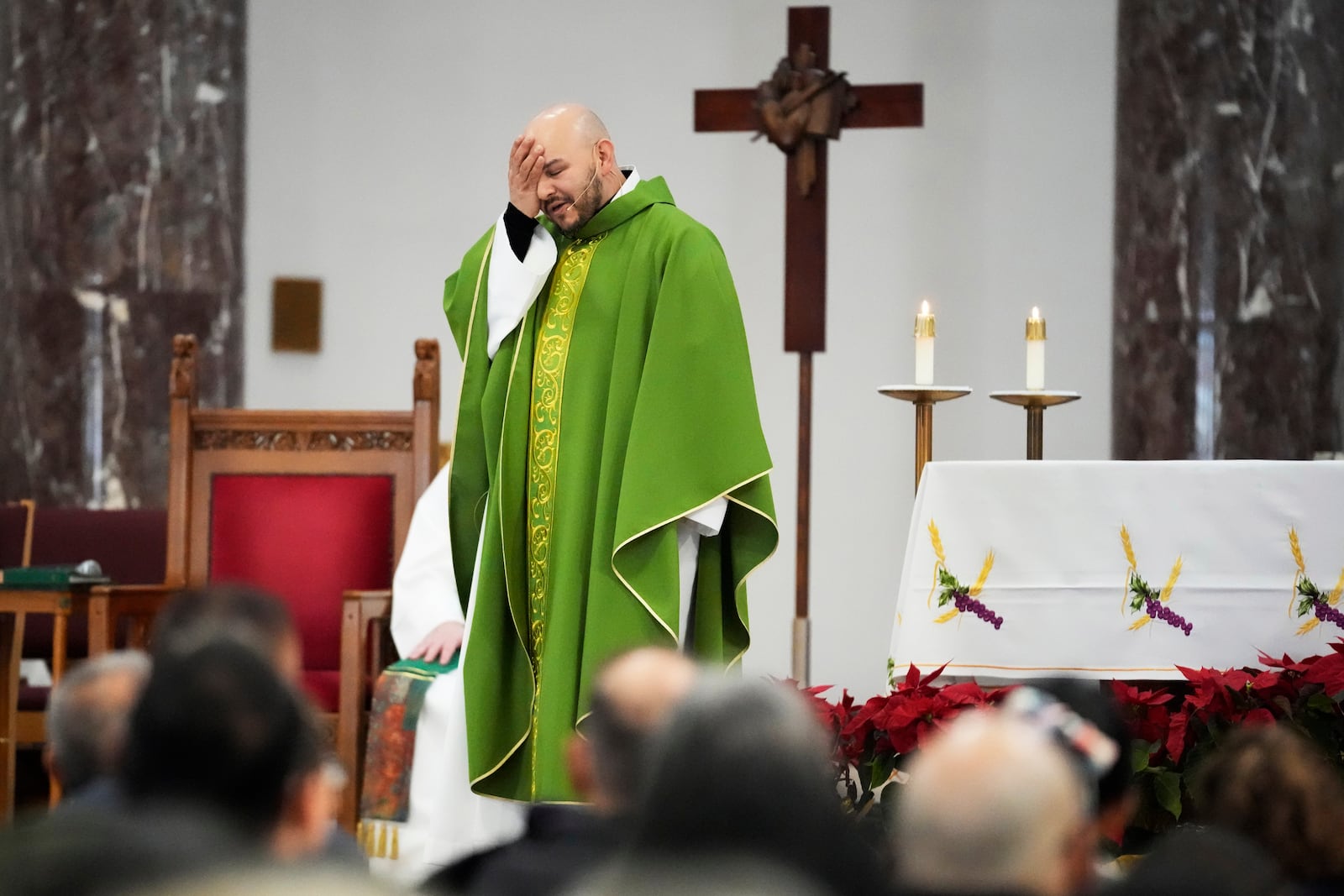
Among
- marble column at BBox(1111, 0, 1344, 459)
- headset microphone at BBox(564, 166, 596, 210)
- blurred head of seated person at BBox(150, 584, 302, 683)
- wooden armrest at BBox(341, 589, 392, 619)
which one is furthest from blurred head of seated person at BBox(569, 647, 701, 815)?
marble column at BBox(1111, 0, 1344, 459)

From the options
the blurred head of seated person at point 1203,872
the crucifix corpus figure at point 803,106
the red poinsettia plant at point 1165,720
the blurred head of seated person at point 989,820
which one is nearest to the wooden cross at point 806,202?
the crucifix corpus figure at point 803,106

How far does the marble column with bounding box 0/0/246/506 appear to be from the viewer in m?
7.01

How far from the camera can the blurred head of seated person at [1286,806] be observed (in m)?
1.78

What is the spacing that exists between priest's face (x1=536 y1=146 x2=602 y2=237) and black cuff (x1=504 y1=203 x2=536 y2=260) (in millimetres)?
77

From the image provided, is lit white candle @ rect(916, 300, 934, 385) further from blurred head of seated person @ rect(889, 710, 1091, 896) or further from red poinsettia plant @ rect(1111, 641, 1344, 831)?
blurred head of seated person @ rect(889, 710, 1091, 896)

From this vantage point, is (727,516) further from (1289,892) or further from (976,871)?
(976,871)

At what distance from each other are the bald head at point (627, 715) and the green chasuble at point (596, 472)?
1626 mm

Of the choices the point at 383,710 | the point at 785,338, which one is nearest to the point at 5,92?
the point at 785,338

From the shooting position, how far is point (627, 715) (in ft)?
5.82

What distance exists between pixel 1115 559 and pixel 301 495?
2761 mm

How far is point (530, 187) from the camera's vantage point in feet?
11.8

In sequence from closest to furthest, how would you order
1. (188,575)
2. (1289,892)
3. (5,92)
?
(1289,892) → (188,575) → (5,92)

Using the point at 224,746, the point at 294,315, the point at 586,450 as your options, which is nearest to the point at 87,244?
the point at 294,315

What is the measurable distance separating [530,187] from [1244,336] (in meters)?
4.13
